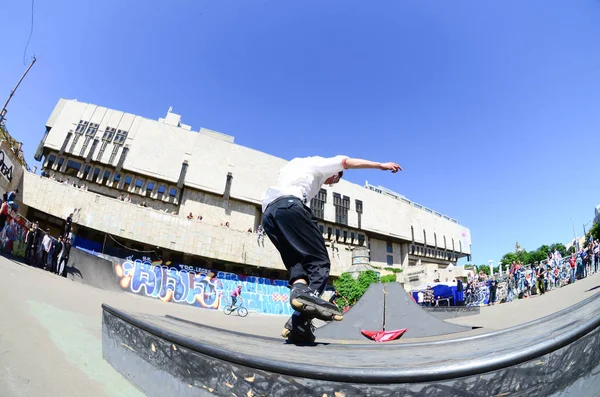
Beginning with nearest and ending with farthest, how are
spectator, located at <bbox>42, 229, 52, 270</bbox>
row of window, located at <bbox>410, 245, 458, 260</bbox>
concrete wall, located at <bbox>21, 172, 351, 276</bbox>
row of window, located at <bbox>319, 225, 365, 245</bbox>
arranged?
spectator, located at <bbox>42, 229, 52, 270</bbox>
concrete wall, located at <bbox>21, 172, 351, 276</bbox>
row of window, located at <bbox>319, 225, 365, 245</bbox>
row of window, located at <bbox>410, 245, 458, 260</bbox>

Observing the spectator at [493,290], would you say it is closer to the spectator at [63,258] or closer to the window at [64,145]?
the spectator at [63,258]

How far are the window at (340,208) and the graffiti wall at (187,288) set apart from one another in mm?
18516

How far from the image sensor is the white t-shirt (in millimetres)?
2361

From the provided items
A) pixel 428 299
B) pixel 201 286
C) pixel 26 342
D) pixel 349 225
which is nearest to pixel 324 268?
pixel 26 342

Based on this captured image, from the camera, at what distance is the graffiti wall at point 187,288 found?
56.0ft

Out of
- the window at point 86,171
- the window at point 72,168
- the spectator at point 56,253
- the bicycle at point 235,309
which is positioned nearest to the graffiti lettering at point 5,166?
the spectator at point 56,253

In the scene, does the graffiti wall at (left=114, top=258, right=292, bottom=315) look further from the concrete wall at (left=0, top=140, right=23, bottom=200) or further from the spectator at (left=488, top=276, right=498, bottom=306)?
the spectator at (left=488, top=276, right=498, bottom=306)

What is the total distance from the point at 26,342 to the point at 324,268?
1913 millimetres

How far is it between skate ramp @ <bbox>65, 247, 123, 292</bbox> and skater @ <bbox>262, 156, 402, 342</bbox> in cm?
1500

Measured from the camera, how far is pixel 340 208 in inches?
1604

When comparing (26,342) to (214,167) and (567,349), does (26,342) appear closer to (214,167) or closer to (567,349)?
(567,349)

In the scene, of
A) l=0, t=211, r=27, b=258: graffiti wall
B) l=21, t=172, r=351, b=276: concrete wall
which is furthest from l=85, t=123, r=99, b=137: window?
l=0, t=211, r=27, b=258: graffiti wall

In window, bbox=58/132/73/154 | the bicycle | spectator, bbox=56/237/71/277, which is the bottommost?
the bicycle

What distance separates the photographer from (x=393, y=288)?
4863mm
